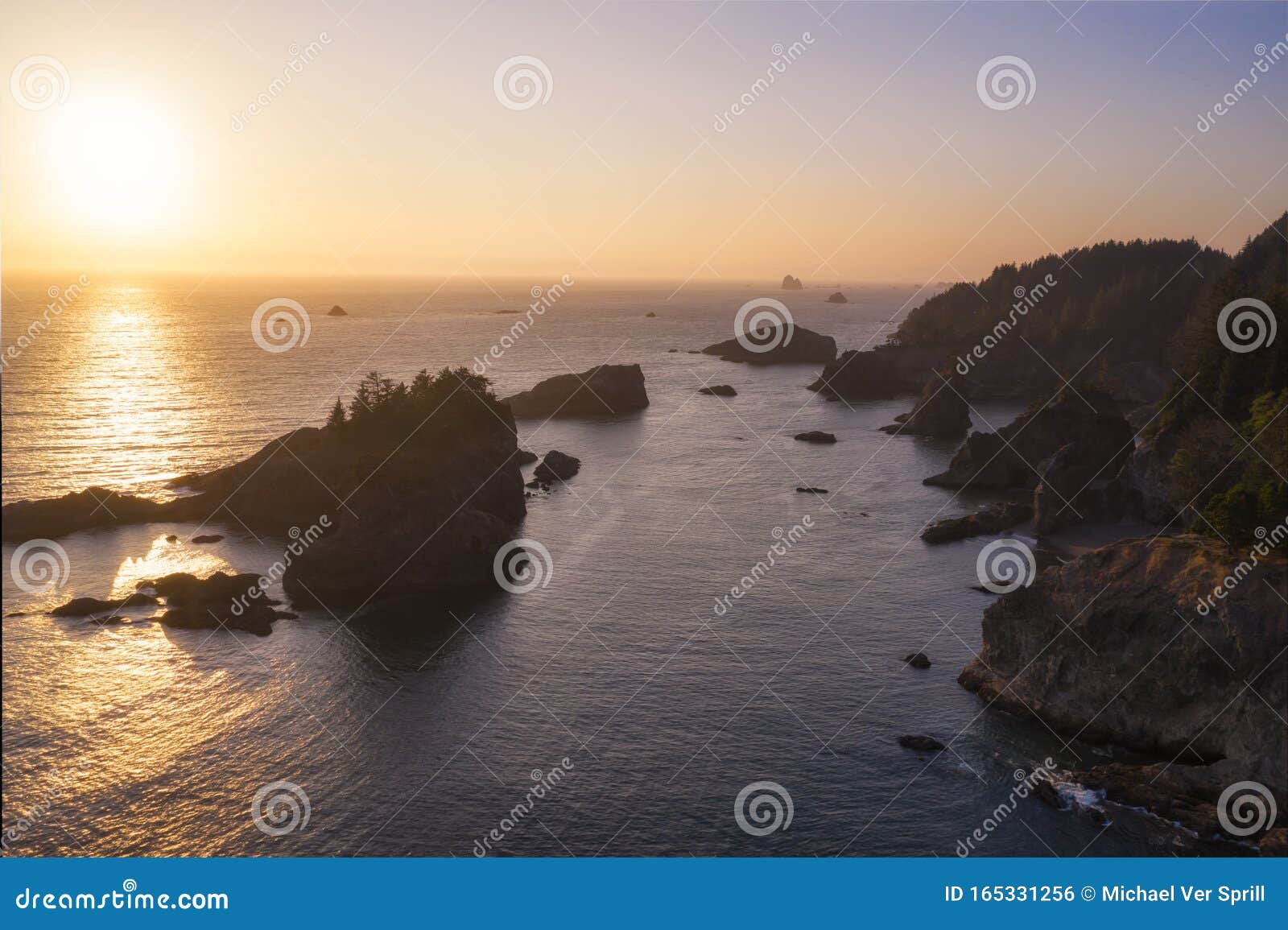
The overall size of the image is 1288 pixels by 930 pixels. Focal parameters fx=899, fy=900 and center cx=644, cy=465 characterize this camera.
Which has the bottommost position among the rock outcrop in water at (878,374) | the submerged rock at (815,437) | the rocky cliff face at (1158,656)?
the rocky cliff face at (1158,656)

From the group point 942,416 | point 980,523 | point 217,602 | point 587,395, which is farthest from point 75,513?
point 942,416

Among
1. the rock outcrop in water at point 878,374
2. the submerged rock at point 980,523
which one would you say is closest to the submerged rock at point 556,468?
the submerged rock at point 980,523

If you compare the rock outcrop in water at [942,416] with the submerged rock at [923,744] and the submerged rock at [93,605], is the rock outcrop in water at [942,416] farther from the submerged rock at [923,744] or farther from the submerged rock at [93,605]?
the submerged rock at [93,605]

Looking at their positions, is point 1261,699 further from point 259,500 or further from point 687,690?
point 259,500

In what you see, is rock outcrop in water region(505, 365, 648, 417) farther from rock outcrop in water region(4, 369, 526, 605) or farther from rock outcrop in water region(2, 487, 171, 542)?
rock outcrop in water region(2, 487, 171, 542)

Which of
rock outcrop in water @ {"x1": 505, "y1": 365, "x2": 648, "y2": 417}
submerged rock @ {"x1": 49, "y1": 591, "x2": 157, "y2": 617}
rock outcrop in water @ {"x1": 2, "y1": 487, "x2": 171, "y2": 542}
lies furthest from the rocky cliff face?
rock outcrop in water @ {"x1": 505, "y1": 365, "x2": 648, "y2": 417}

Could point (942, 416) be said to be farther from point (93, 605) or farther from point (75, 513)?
point (93, 605)
